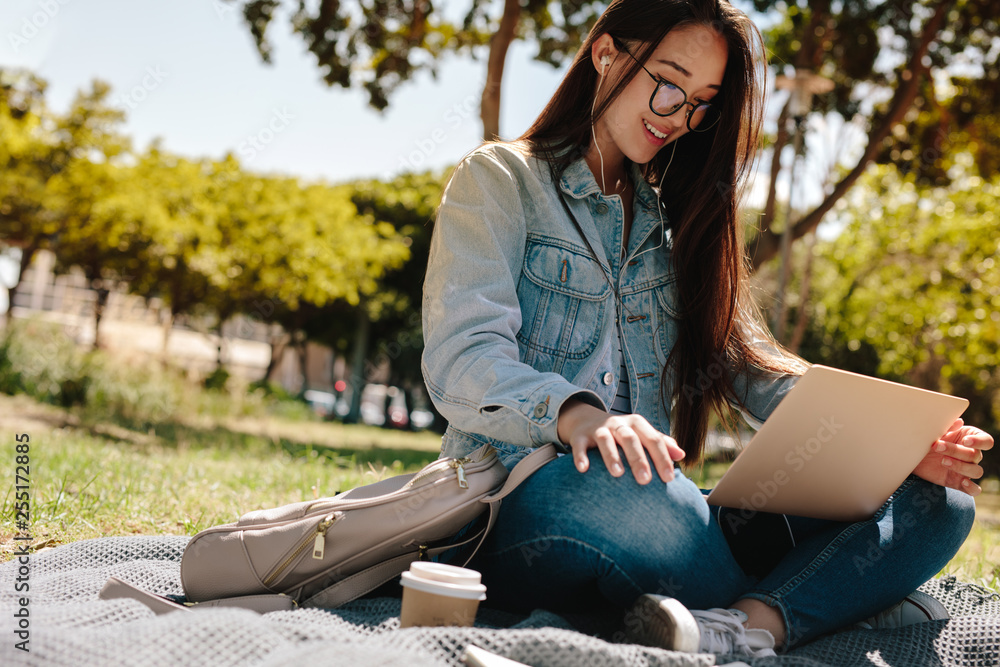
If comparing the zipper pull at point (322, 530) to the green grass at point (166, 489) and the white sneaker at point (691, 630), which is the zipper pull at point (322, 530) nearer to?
the green grass at point (166, 489)

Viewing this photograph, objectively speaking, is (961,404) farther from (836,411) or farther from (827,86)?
(827,86)

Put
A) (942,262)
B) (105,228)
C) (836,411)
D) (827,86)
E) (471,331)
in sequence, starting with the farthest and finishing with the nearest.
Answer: (942,262), (105,228), (827,86), (471,331), (836,411)

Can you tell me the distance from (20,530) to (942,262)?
16.6 m

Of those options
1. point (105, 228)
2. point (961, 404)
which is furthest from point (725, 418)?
point (105, 228)

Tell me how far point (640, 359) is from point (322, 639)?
1120mm

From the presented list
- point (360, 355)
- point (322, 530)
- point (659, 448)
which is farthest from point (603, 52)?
point (360, 355)

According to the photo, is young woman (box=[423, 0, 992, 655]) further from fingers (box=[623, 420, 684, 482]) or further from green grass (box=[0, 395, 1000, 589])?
green grass (box=[0, 395, 1000, 589])

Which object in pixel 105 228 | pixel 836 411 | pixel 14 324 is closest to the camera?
pixel 836 411

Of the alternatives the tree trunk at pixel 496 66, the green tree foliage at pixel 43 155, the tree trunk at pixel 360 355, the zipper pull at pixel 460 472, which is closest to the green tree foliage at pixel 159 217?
the green tree foliage at pixel 43 155

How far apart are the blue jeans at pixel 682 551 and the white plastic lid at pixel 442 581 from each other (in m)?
0.21

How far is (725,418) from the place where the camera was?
2.31 meters

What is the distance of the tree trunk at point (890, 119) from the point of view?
8062 millimetres

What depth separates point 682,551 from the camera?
5.06 ft

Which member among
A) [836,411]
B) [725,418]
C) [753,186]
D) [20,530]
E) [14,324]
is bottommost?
[14,324]
